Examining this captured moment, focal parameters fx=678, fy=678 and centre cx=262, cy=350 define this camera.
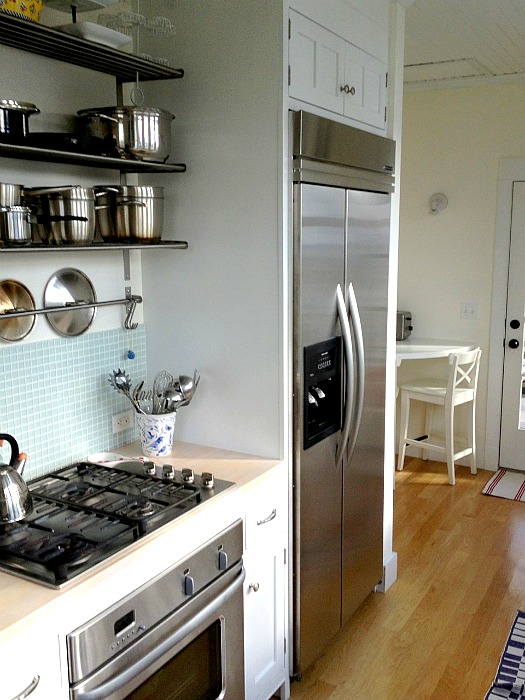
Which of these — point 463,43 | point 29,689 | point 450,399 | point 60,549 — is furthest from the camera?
point 450,399

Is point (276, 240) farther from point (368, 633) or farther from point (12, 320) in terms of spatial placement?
point (368, 633)

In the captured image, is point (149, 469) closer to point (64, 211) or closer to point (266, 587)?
point (266, 587)

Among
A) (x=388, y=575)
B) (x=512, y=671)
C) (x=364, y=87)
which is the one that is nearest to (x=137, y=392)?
(x=364, y=87)

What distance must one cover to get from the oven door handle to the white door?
10.3 feet

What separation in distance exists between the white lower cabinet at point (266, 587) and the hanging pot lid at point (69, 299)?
2.60ft

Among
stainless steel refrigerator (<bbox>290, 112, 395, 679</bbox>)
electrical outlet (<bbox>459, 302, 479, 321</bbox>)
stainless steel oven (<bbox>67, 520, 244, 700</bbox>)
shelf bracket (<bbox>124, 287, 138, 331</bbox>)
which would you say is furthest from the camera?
electrical outlet (<bbox>459, 302, 479, 321</bbox>)

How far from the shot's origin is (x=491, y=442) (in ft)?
15.5

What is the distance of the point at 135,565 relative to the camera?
164 centimetres

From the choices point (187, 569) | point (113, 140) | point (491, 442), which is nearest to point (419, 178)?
point (491, 442)

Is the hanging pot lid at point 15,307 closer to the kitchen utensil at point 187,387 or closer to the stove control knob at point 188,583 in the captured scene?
the kitchen utensil at point 187,387

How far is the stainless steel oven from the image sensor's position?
1535 millimetres

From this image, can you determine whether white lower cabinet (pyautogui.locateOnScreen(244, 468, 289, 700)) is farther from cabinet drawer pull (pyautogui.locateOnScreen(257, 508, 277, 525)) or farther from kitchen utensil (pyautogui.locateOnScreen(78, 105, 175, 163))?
kitchen utensil (pyautogui.locateOnScreen(78, 105, 175, 163))

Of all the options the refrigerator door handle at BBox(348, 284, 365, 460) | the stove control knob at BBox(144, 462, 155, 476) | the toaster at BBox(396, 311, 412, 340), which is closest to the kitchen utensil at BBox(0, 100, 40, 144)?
the stove control knob at BBox(144, 462, 155, 476)

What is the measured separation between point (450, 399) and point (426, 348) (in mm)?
371
